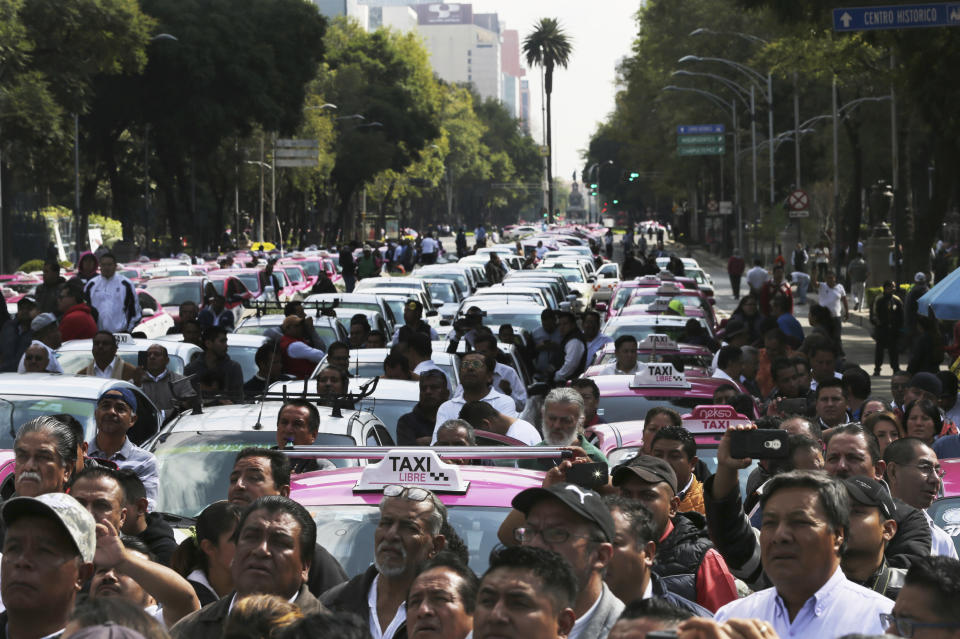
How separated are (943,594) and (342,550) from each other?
10.2 feet

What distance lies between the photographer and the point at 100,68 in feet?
147

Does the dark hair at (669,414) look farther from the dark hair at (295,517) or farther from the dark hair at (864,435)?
the dark hair at (295,517)

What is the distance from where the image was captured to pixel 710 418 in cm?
894

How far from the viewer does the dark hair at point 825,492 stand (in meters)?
5.16

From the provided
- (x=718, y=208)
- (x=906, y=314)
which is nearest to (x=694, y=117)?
(x=718, y=208)

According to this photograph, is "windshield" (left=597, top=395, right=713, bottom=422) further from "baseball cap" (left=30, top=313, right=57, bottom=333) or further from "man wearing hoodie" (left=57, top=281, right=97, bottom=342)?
"man wearing hoodie" (left=57, top=281, right=97, bottom=342)

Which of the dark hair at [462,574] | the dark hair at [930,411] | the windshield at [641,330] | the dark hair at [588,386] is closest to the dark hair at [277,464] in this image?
the dark hair at [462,574]

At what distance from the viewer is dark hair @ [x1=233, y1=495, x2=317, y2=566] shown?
561cm

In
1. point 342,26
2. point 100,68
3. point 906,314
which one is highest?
point 342,26

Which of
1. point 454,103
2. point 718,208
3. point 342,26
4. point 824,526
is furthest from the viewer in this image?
point 454,103

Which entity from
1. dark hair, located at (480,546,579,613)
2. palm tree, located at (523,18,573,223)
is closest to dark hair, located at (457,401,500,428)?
dark hair, located at (480,546,579,613)

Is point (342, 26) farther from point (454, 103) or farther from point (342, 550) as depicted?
point (342, 550)

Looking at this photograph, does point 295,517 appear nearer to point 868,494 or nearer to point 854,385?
point 868,494

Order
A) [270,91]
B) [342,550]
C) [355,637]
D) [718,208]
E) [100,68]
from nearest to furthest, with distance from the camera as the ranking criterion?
1. [355,637]
2. [342,550]
3. [100,68]
4. [270,91]
5. [718,208]
